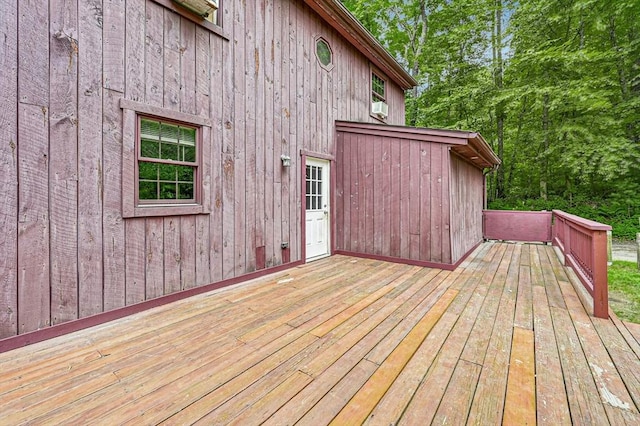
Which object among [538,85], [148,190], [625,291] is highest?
[538,85]

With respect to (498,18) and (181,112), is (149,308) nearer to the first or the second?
(181,112)

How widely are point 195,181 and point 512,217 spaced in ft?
24.9

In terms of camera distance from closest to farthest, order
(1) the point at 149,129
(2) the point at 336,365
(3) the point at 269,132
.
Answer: (2) the point at 336,365 → (1) the point at 149,129 → (3) the point at 269,132

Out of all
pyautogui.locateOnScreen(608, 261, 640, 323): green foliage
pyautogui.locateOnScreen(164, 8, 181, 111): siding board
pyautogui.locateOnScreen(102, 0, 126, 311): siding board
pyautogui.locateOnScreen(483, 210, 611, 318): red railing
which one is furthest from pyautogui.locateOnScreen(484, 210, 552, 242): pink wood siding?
pyautogui.locateOnScreen(102, 0, 126, 311): siding board

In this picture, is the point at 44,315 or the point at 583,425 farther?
the point at 44,315

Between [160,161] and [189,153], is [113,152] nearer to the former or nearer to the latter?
[160,161]

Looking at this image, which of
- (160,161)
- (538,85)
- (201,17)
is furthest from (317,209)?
(538,85)

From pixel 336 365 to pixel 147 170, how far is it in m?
2.65

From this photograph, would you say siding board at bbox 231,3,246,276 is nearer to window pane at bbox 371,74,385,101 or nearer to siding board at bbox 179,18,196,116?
siding board at bbox 179,18,196,116

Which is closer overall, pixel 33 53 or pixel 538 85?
pixel 33 53

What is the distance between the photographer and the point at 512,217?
7246mm

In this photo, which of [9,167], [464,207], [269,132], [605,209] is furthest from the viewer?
[605,209]

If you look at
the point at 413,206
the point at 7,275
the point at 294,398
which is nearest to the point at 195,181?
the point at 7,275

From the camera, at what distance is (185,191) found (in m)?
3.24
